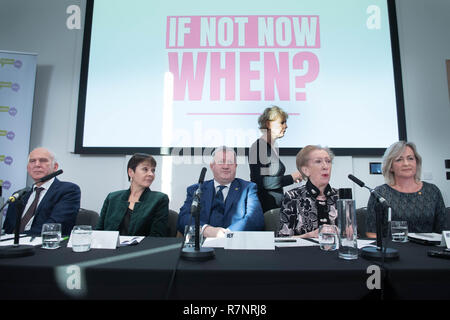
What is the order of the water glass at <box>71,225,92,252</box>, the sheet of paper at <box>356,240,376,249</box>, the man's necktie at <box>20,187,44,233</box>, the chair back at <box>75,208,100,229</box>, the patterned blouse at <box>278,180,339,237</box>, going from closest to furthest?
the water glass at <box>71,225,92,252</box> → the sheet of paper at <box>356,240,376,249</box> → the patterned blouse at <box>278,180,339,237</box> → the man's necktie at <box>20,187,44,233</box> → the chair back at <box>75,208,100,229</box>

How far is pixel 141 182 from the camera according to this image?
2131 mm

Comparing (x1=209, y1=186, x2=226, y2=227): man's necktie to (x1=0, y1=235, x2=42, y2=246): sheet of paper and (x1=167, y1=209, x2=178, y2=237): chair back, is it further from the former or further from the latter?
(x1=0, y1=235, x2=42, y2=246): sheet of paper

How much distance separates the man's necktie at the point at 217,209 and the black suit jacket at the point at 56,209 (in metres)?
0.92

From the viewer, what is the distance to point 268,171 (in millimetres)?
2781

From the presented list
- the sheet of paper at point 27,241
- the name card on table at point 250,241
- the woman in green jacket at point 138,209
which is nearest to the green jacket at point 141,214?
the woman in green jacket at point 138,209

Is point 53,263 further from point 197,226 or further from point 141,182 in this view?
point 141,182

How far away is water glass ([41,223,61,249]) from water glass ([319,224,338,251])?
3.61 feet

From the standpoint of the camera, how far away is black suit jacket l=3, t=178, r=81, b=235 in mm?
1954

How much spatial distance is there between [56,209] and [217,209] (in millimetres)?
1054

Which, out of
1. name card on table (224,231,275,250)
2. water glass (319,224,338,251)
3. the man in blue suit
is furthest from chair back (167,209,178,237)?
water glass (319,224,338,251)

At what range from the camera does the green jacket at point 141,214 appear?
1970 millimetres

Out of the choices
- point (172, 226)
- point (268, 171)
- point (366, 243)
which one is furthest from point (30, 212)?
point (366, 243)

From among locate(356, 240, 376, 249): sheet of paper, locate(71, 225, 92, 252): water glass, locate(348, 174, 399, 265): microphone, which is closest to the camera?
locate(348, 174, 399, 265): microphone
